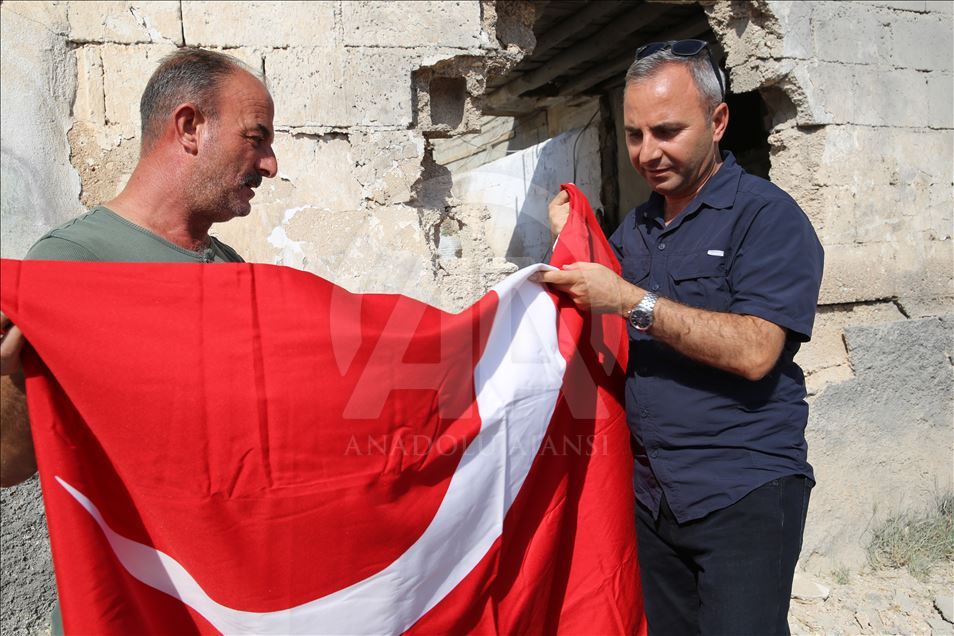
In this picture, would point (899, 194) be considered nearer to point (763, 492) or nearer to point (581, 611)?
point (763, 492)

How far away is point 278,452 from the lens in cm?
152

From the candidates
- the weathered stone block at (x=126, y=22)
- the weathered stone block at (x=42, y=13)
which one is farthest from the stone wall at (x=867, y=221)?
the weathered stone block at (x=42, y=13)

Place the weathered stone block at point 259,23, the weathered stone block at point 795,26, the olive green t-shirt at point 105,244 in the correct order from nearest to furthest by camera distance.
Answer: the olive green t-shirt at point 105,244 → the weathered stone block at point 259,23 → the weathered stone block at point 795,26

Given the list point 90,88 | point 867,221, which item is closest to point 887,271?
point 867,221

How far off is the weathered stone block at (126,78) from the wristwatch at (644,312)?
2366 millimetres

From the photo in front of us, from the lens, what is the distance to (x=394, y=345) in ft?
5.47

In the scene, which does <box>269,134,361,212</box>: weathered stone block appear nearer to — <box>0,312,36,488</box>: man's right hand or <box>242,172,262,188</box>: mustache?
<box>242,172,262,188</box>: mustache

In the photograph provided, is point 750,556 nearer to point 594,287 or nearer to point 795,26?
point 594,287

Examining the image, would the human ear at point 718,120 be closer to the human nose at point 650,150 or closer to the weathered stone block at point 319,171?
the human nose at point 650,150

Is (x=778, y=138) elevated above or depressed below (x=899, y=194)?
above

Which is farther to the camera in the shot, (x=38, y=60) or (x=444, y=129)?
(x=444, y=129)

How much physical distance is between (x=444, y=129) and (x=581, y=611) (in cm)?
227

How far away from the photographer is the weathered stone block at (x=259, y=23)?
3.00 m

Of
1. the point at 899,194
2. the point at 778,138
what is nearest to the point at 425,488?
the point at 778,138
